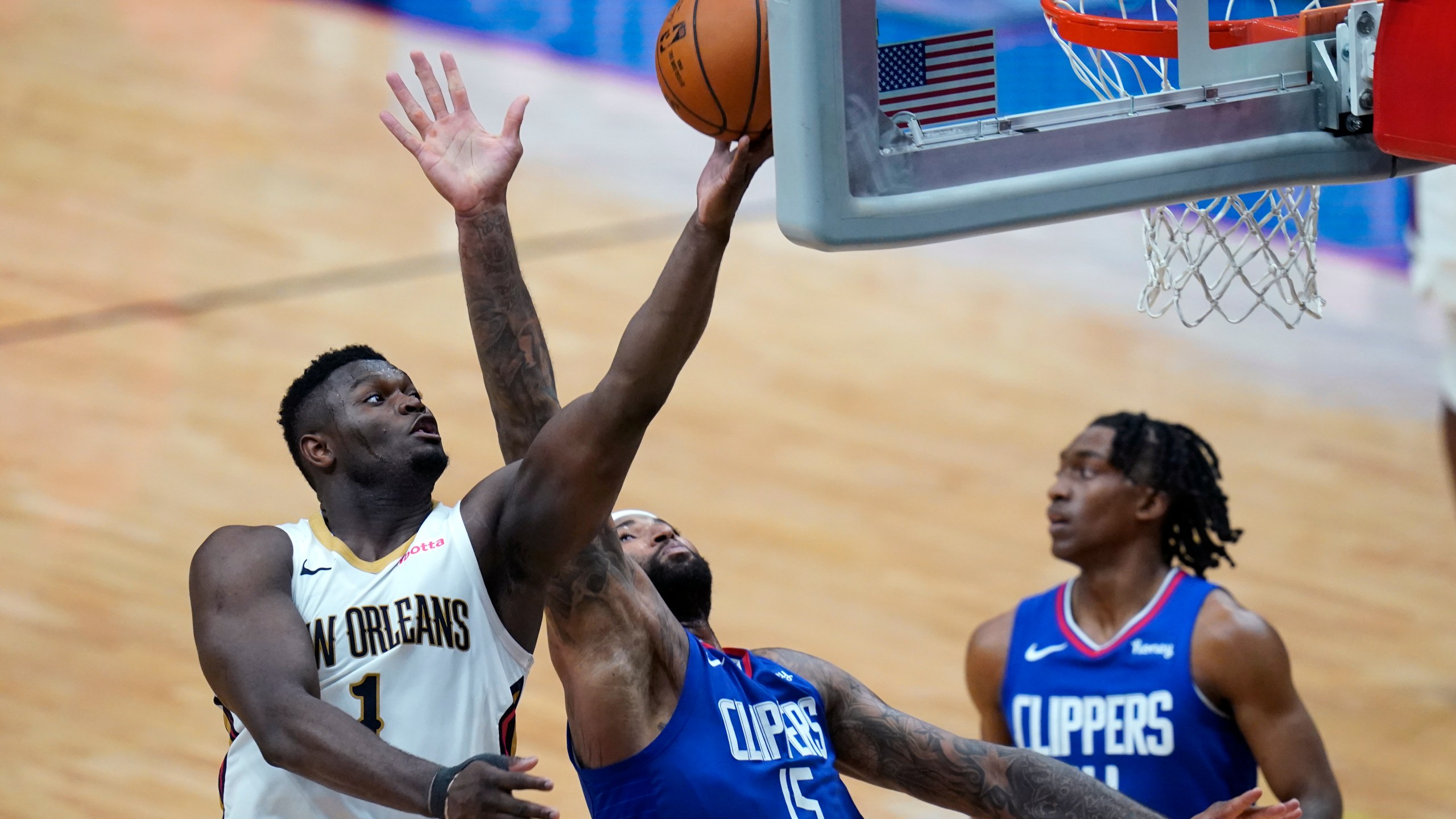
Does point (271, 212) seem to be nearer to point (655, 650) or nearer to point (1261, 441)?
point (1261, 441)

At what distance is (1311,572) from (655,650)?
464cm

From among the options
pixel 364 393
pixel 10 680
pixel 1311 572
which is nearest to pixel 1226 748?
pixel 364 393

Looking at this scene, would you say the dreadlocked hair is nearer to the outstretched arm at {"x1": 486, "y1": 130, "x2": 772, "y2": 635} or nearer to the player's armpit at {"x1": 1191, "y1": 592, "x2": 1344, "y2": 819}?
the player's armpit at {"x1": 1191, "y1": 592, "x2": 1344, "y2": 819}

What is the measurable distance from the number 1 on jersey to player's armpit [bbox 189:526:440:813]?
104mm

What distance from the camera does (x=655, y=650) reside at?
3465 mm

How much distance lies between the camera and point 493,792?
2703 mm

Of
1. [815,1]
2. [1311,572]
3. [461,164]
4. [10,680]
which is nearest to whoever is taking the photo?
[815,1]

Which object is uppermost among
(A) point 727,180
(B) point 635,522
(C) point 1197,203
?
(A) point 727,180

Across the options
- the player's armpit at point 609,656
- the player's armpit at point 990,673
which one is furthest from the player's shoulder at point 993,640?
the player's armpit at point 609,656

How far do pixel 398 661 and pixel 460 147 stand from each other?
0.97 meters

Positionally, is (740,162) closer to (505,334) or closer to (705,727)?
(505,334)

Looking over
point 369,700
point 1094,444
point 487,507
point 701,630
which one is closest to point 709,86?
point 487,507

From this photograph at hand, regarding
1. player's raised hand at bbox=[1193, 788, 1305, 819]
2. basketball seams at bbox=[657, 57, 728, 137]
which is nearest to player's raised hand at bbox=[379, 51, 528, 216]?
basketball seams at bbox=[657, 57, 728, 137]

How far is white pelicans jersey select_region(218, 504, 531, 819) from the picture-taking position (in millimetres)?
3189
